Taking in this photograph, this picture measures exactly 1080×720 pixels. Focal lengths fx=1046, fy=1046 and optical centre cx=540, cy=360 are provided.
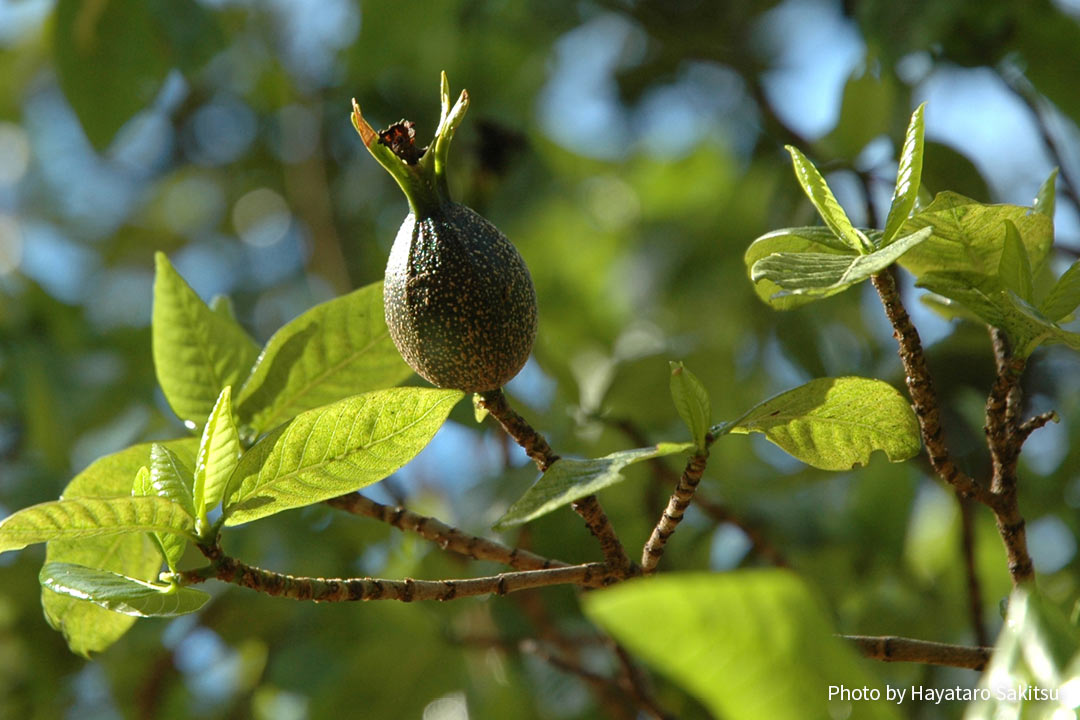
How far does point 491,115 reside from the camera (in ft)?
6.84

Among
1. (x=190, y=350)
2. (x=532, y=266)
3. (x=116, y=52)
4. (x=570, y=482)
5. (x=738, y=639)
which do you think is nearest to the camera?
(x=738, y=639)

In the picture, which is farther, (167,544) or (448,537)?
(448,537)

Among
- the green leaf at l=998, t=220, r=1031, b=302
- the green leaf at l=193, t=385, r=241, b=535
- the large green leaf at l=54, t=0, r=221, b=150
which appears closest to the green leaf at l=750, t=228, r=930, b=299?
the green leaf at l=998, t=220, r=1031, b=302

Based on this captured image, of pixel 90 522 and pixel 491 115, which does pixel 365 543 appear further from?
pixel 90 522

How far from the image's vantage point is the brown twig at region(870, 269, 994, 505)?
29.0 inches

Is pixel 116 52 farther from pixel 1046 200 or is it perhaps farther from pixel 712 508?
A: pixel 1046 200

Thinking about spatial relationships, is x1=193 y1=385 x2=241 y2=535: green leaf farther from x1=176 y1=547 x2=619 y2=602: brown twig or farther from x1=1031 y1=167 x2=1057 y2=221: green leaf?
x1=1031 y1=167 x2=1057 y2=221: green leaf

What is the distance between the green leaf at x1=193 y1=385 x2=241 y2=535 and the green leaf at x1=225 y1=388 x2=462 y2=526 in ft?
0.15

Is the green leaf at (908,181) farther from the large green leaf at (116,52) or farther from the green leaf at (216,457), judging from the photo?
the large green leaf at (116,52)

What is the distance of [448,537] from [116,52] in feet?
3.88

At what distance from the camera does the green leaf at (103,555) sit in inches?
35.4

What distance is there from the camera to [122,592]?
2.30 ft

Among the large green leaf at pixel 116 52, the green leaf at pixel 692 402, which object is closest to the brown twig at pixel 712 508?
the green leaf at pixel 692 402

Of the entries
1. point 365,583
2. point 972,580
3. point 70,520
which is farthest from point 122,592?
point 972,580
